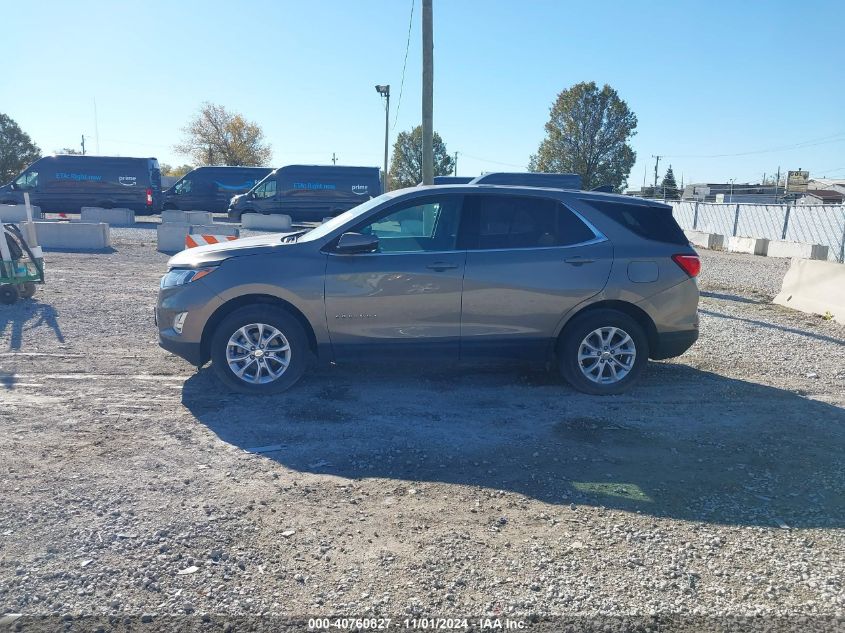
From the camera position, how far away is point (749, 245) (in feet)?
78.2

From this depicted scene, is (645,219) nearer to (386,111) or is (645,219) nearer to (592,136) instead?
(386,111)

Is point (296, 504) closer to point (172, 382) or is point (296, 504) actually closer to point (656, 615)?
point (656, 615)

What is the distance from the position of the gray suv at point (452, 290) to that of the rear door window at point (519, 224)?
0.01 metres

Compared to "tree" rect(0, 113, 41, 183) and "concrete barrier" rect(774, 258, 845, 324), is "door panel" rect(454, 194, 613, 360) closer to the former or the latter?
"concrete barrier" rect(774, 258, 845, 324)

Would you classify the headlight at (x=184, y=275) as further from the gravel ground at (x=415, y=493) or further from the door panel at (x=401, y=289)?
the door panel at (x=401, y=289)

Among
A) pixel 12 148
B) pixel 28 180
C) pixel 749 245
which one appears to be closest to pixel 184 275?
pixel 749 245

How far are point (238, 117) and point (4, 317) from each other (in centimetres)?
6165


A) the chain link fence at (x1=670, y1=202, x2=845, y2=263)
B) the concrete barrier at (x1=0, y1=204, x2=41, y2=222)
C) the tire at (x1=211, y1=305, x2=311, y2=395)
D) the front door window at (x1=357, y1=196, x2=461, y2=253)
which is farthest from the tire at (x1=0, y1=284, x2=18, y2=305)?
the chain link fence at (x1=670, y1=202, x2=845, y2=263)

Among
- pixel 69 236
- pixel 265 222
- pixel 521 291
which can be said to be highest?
pixel 265 222

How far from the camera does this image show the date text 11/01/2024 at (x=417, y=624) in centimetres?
289

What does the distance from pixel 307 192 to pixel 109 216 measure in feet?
25.8

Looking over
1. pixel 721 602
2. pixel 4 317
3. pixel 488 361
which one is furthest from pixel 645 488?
pixel 4 317

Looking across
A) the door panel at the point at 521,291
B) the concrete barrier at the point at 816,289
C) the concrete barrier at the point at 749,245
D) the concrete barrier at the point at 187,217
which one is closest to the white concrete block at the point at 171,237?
the concrete barrier at the point at 187,217

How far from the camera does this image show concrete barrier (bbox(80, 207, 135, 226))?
87.0 ft
